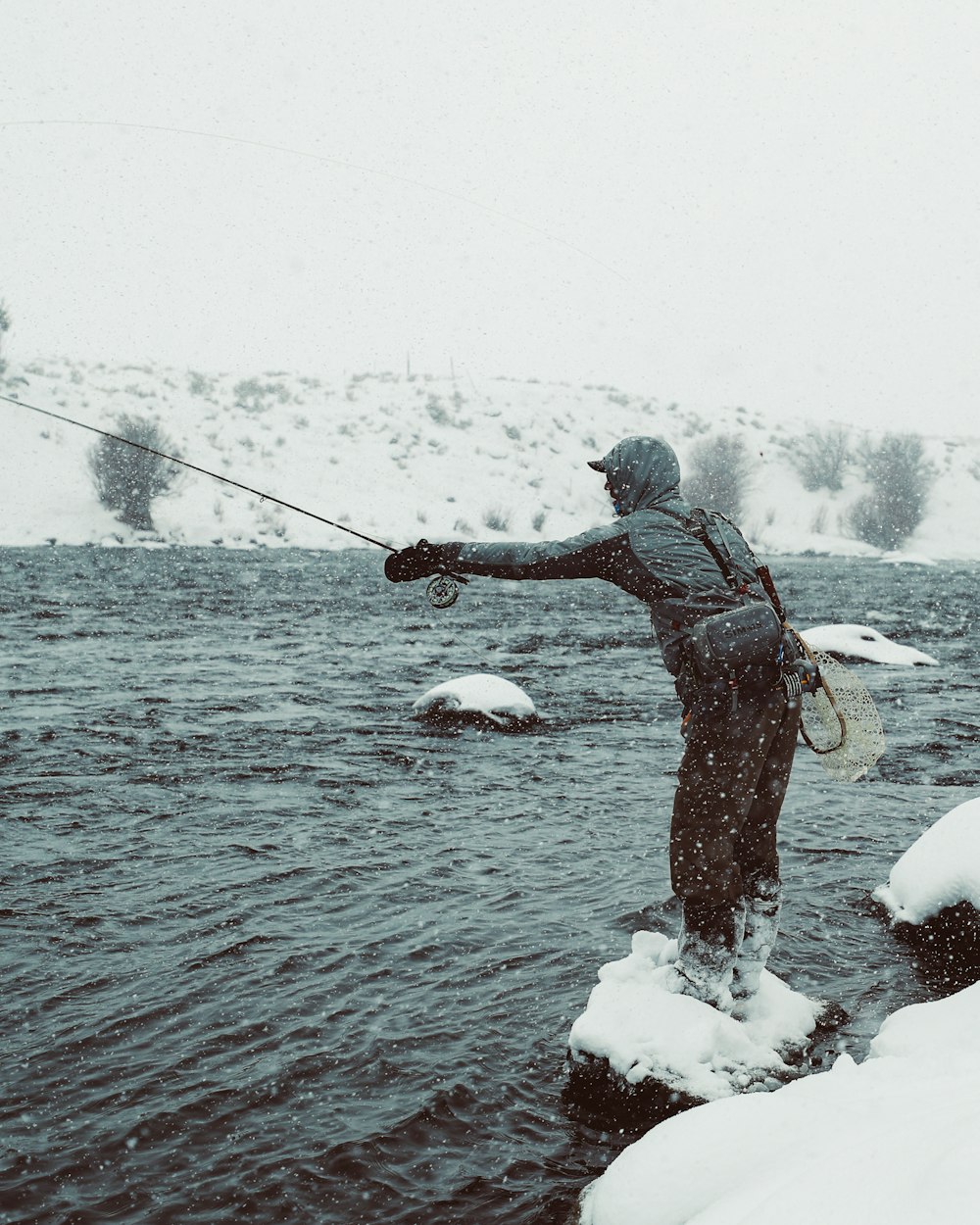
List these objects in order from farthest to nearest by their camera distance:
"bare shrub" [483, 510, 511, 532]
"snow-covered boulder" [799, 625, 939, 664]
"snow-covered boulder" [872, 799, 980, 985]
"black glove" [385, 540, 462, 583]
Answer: "bare shrub" [483, 510, 511, 532] → "snow-covered boulder" [799, 625, 939, 664] → "snow-covered boulder" [872, 799, 980, 985] → "black glove" [385, 540, 462, 583]

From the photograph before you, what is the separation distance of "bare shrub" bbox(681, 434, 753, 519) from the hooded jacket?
40.2m

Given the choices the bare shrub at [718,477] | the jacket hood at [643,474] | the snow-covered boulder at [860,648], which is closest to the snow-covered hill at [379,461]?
the bare shrub at [718,477]

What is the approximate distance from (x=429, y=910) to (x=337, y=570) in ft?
62.3

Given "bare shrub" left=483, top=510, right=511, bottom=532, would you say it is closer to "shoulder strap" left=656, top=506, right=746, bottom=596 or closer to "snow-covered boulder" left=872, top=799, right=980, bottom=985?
"snow-covered boulder" left=872, top=799, right=980, bottom=985

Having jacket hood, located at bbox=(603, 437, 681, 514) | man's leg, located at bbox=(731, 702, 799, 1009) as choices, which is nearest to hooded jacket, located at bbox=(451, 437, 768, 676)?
jacket hood, located at bbox=(603, 437, 681, 514)

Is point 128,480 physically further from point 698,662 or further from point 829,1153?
point 829,1153

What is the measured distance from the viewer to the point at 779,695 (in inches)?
159

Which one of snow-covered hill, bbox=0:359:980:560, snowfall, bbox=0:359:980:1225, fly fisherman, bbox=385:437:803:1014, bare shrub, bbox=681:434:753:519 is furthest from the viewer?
bare shrub, bbox=681:434:753:519

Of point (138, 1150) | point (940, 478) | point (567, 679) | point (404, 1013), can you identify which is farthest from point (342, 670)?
point (940, 478)

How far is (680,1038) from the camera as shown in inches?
154

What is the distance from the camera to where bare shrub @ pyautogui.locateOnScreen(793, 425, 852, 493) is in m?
53.8

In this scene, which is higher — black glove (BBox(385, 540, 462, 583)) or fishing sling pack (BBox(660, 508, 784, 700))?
black glove (BBox(385, 540, 462, 583))

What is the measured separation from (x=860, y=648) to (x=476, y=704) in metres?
6.27

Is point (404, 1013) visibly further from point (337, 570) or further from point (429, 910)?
point (337, 570)
